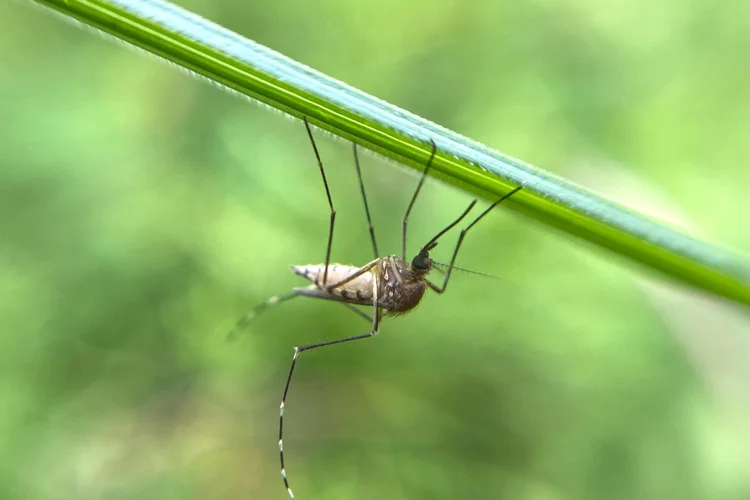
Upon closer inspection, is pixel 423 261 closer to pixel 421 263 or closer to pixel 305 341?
pixel 421 263

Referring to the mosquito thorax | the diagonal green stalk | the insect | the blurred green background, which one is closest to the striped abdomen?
the insect

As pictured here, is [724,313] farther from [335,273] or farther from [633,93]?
[335,273]

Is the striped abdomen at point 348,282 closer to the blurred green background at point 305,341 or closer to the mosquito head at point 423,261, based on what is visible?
the mosquito head at point 423,261

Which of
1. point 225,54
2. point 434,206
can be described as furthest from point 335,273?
point 434,206

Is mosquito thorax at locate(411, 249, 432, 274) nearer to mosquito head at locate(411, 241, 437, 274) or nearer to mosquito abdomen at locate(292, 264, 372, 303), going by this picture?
mosquito head at locate(411, 241, 437, 274)

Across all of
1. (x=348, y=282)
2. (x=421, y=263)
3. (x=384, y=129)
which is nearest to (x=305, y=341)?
(x=348, y=282)

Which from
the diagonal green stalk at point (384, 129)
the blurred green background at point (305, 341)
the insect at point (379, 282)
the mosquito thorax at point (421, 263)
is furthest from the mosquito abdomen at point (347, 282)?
the blurred green background at point (305, 341)

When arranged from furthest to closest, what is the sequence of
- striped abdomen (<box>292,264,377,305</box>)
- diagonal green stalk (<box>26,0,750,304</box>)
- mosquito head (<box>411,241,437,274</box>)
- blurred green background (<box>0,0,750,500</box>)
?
blurred green background (<box>0,0,750,500</box>)
striped abdomen (<box>292,264,377,305</box>)
mosquito head (<box>411,241,437,274</box>)
diagonal green stalk (<box>26,0,750,304</box>)
